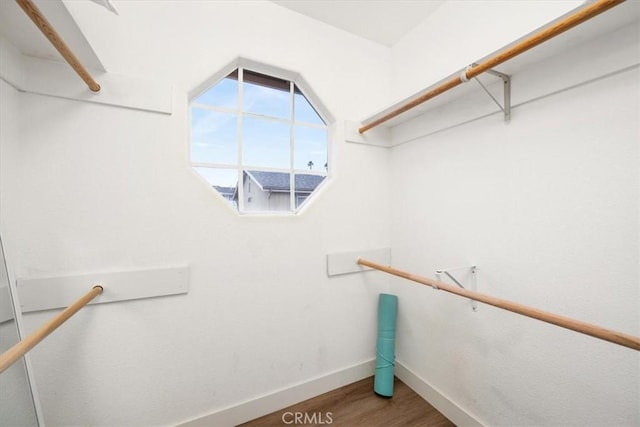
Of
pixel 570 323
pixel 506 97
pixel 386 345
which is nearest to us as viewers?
pixel 570 323

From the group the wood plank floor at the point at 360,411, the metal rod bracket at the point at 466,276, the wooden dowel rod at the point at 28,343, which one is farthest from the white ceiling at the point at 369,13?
the wood plank floor at the point at 360,411

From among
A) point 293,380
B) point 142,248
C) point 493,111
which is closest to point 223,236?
point 142,248

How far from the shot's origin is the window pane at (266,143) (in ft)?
5.78

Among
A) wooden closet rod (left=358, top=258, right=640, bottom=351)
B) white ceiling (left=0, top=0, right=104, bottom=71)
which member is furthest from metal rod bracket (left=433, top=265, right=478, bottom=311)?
white ceiling (left=0, top=0, right=104, bottom=71)

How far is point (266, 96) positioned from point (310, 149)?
485 millimetres

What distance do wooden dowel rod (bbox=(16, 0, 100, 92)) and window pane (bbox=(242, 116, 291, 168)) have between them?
0.80 metres

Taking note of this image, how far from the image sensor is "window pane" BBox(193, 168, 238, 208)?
1.65 meters

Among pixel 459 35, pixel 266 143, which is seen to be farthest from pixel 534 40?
pixel 266 143

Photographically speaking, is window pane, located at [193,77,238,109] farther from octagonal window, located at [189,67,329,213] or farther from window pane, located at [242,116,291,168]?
window pane, located at [242,116,291,168]

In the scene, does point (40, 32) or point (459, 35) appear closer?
point (40, 32)

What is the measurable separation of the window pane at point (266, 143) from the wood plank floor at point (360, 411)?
164cm

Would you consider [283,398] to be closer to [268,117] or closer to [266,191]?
[266,191]

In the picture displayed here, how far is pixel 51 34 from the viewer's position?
0.88 metres

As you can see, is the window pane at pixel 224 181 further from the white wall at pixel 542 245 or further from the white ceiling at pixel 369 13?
the white wall at pixel 542 245
